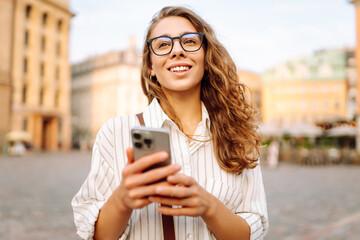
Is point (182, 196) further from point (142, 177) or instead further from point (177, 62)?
point (177, 62)

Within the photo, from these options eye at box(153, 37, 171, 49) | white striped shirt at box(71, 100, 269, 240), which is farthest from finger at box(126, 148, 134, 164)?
eye at box(153, 37, 171, 49)

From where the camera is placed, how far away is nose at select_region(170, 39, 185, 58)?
64.1 inches

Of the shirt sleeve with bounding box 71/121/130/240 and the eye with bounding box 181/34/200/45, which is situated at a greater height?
the eye with bounding box 181/34/200/45

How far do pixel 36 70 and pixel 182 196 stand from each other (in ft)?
163

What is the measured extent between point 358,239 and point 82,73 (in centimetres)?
8204

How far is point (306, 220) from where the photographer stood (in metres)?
7.43

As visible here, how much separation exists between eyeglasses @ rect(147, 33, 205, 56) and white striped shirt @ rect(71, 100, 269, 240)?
23 centimetres

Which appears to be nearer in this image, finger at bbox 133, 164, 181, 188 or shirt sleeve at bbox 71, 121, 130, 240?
finger at bbox 133, 164, 181, 188

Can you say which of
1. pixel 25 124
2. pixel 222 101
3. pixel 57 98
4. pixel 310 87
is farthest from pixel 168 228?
pixel 310 87

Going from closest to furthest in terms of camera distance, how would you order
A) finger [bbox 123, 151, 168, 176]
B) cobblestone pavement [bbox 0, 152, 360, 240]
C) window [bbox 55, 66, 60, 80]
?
finger [bbox 123, 151, 168, 176] < cobblestone pavement [bbox 0, 152, 360, 240] < window [bbox 55, 66, 60, 80]

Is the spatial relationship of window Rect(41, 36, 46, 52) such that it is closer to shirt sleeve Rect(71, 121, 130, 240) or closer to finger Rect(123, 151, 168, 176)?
shirt sleeve Rect(71, 121, 130, 240)

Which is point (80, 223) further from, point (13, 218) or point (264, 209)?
point (13, 218)

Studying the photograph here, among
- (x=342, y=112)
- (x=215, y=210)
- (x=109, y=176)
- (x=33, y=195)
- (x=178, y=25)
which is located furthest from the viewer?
(x=342, y=112)

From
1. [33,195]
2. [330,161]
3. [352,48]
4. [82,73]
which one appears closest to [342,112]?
[352,48]
